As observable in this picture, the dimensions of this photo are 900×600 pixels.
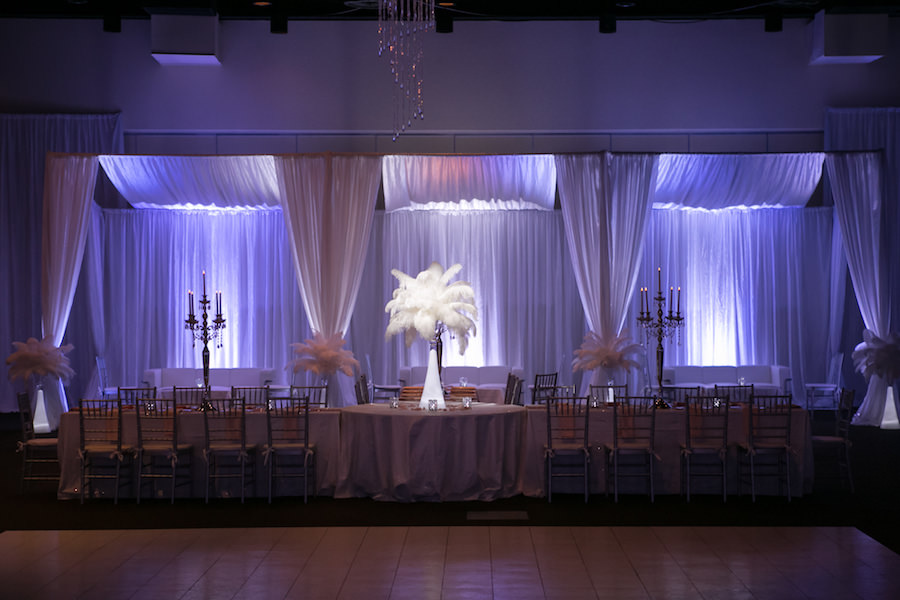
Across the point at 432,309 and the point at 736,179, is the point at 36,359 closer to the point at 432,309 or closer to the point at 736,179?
the point at 432,309

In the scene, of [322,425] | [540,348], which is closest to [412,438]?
[322,425]

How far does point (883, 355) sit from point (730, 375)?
80.8 inches

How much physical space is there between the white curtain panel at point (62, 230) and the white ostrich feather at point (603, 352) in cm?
633

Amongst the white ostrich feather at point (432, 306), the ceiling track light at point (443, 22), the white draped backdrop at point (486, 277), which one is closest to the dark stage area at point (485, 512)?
the white ostrich feather at point (432, 306)

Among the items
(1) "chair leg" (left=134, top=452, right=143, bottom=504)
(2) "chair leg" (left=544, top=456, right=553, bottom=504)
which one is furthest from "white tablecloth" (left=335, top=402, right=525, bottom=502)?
(1) "chair leg" (left=134, top=452, right=143, bottom=504)

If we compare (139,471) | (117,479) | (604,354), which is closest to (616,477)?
(604,354)

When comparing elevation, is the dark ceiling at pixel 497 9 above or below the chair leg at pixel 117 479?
above

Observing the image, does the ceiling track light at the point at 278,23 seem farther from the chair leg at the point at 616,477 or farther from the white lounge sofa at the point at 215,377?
the chair leg at the point at 616,477

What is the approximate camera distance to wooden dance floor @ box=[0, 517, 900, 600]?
4.98m

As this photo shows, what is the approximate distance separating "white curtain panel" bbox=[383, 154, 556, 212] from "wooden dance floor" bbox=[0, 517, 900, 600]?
646 cm

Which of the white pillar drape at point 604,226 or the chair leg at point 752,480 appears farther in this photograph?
the white pillar drape at point 604,226

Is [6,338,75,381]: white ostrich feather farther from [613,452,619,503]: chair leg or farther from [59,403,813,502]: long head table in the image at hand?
[613,452,619,503]: chair leg

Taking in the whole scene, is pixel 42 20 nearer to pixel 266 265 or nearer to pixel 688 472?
pixel 266 265

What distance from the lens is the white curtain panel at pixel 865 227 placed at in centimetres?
1195
